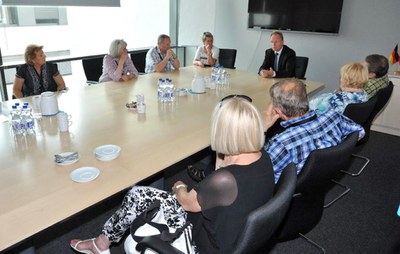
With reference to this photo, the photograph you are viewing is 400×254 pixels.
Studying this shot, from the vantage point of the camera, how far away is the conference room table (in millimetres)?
1448

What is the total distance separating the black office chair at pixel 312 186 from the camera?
1656 millimetres

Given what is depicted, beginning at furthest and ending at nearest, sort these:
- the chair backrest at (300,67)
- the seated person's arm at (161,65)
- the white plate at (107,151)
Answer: the chair backrest at (300,67) < the seated person's arm at (161,65) < the white plate at (107,151)

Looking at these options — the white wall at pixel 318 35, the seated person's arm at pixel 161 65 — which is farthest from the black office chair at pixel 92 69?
the white wall at pixel 318 35

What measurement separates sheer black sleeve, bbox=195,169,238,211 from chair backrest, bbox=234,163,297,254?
16 centimetres

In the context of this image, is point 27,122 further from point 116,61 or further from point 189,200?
point 116,61

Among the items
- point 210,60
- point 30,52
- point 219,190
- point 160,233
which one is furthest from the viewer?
point 210,60

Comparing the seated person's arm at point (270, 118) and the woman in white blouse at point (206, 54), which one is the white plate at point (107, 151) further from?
the woman in white blouse at point (206, 54)

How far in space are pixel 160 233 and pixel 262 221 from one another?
60 cm

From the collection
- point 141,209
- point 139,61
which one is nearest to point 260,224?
point 141,209

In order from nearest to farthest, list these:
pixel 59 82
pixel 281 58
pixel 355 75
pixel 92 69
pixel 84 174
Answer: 1. pixel 84 174
2. pixel 355 75
3. pixel 59 82
4. pixel 92 69
5. pixel 281 58

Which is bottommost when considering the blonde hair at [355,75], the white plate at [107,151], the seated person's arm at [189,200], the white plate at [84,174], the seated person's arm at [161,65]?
the seated person's arm at [189,200]

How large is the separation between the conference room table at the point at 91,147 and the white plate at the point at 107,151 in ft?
0.13

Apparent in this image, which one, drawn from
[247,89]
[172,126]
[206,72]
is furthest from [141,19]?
[172,126]

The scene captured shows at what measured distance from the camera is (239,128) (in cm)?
145
